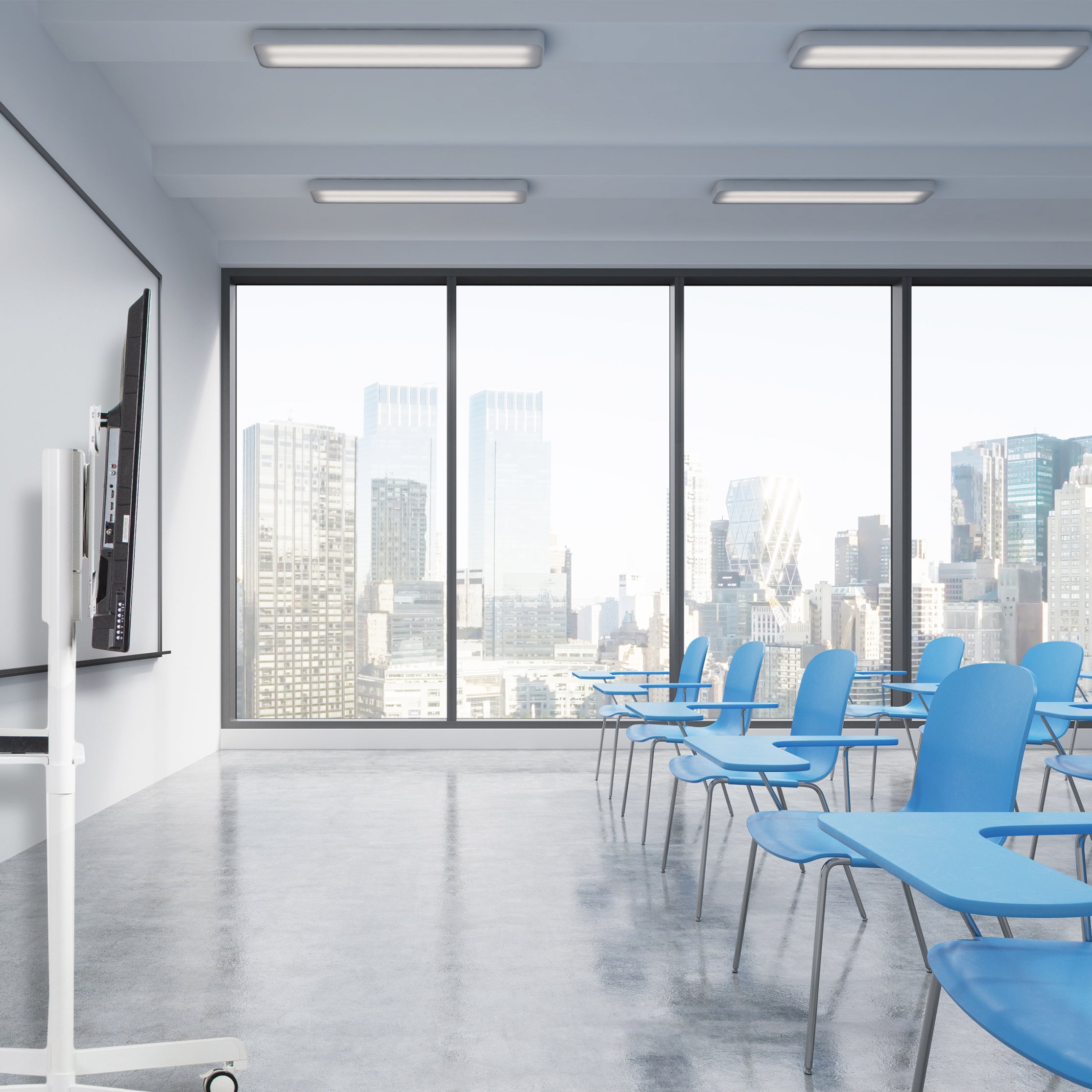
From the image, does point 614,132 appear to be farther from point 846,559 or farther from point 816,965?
point 816,965

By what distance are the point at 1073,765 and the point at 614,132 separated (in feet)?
13.4

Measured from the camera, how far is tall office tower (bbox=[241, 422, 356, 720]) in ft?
23.0

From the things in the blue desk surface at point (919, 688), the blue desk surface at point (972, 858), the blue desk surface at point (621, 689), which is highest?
the blue desk surface at point (972, 858)

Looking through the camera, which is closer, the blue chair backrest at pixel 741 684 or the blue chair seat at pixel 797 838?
the blue chair seat at pixel 797 838

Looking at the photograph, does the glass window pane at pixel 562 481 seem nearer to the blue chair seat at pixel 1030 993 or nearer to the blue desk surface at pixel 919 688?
the blue desk surface at pixel 919 688

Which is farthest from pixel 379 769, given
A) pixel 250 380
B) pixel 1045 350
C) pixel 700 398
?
pixel 1045 350

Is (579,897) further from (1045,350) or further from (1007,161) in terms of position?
(1045,350)

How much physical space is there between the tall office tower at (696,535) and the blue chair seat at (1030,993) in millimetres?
5486

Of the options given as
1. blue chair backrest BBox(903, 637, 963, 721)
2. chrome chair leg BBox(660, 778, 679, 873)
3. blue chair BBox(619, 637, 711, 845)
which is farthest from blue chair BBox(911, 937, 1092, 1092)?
blue chair backrest BBox(903, 637, 963, 721)

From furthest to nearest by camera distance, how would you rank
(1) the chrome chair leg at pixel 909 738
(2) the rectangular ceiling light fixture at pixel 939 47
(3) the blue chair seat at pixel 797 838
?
(1) the chrome chair leg at pixel 909 738
(2) the rectangular ceiling light fixture at pixel 939 47
(3) the blue chair seat at pixel 797 838

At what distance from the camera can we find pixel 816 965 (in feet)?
6.91

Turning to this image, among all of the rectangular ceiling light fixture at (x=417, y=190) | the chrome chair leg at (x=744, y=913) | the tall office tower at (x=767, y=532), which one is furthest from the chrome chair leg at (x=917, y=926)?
the rectangular ceiling light fixture at (x=417, y=190)

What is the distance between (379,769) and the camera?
6000 mm

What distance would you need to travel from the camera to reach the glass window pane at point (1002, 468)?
23.4 feet
